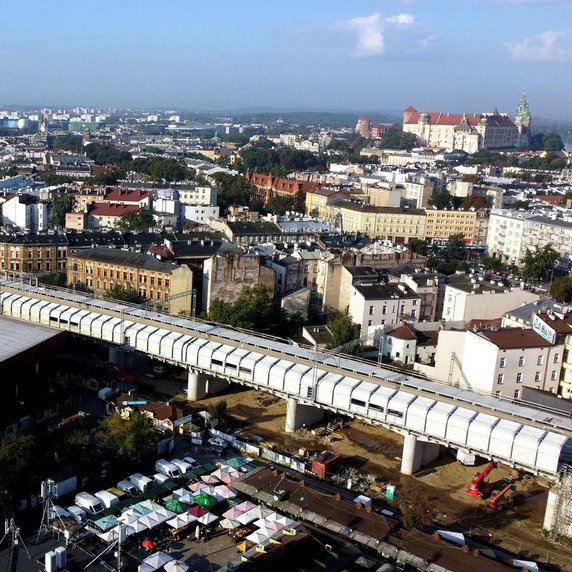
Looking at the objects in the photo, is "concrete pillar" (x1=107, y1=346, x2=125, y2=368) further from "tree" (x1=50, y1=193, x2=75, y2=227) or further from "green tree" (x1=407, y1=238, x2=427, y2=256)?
"tree" (x1=50, y1=193, x2=75, y2=227)

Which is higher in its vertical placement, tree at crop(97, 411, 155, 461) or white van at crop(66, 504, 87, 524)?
tree at crop(97, 411, 155, 461)

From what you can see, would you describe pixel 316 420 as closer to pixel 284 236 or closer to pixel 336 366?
pixel 336 366

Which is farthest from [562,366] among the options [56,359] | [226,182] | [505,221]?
[226,182]

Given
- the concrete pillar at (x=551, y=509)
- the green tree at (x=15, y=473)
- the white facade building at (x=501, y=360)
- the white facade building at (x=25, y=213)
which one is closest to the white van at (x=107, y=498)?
the green tree at (x=15, y=473)

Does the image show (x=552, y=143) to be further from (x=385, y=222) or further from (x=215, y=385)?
(x=215, y=385)

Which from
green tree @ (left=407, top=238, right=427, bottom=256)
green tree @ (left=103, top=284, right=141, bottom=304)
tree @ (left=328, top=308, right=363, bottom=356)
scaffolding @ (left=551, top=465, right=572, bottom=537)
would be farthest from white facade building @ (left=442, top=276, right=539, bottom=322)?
green tree @ (left=407, top=238, right=427, bottom=256)

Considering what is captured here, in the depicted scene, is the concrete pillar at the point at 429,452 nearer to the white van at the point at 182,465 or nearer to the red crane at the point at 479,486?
the red crane at the point at 479,486
